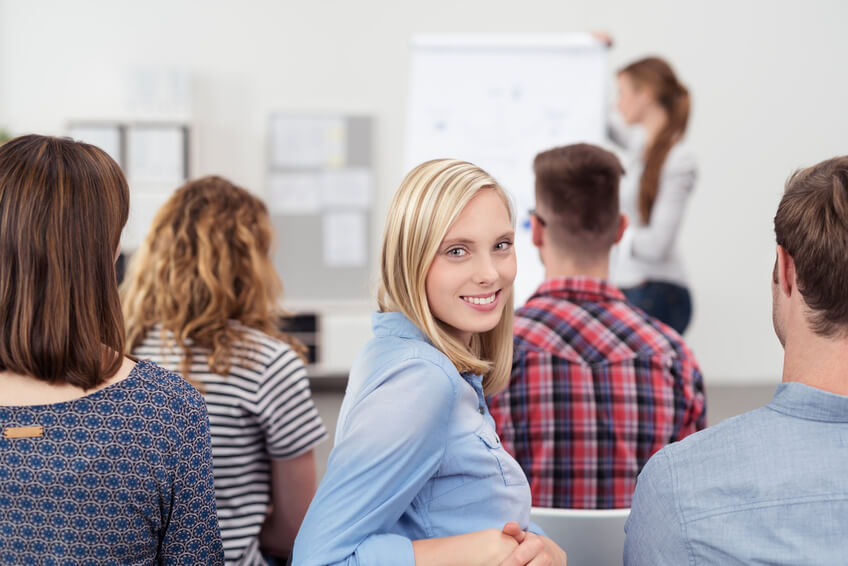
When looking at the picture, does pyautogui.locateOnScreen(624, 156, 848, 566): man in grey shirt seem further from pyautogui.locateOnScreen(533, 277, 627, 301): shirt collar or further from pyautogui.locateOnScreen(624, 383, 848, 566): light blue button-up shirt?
pyautogui.locateOnScreen(533, 277, 627, 301): shirt collar

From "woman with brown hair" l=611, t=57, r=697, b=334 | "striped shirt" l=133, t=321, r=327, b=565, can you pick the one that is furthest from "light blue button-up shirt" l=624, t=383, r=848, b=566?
"woman with brown hair" l=611, t=57, r=697, b=334

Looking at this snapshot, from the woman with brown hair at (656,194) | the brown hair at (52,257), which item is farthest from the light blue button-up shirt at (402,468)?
the woman with brown hair at (656,194)

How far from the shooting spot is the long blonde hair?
112 centimetres

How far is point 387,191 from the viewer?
234 inches

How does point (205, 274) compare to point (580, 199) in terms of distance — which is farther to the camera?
point (580, 199)

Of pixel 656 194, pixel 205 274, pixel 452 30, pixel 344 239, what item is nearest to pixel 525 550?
pixel 205 274

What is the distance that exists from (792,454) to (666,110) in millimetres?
2792

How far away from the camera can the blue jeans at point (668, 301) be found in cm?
338

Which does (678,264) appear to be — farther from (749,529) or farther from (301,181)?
(301,181)

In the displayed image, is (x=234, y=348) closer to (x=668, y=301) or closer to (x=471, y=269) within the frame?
(x=471, y=269)

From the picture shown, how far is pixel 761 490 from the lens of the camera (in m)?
0.93


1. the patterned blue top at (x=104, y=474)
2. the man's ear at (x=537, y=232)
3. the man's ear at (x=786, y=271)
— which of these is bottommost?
the patterned blue top at (x=104, y=474)

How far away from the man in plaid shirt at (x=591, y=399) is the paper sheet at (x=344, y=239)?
410 centimetres

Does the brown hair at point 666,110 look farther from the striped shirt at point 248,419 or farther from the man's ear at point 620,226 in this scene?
the striped shirt at point 248,419
